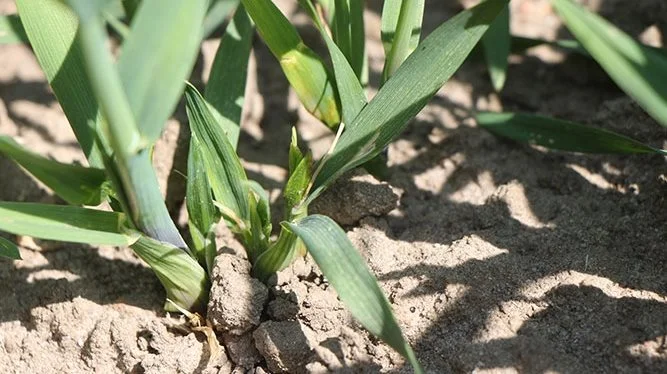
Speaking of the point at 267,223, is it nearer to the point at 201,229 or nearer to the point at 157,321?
the point at 201,229

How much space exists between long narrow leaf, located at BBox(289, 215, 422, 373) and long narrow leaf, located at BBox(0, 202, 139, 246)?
0.30 metres

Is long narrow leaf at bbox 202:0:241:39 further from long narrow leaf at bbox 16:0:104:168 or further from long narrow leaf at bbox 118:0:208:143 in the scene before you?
long narrow leaf at bbox 118:0:208:143

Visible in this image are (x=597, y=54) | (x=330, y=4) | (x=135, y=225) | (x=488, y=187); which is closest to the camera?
(x=597, y=54)

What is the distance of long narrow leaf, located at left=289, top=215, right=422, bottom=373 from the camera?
117cm

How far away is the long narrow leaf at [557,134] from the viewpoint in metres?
1.55

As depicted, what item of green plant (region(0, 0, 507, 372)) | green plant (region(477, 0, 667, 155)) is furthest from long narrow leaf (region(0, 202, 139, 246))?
green plant (region(477, 0, 667, 155))

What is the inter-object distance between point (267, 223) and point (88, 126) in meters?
0.35

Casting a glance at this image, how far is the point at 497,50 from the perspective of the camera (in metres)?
1.83

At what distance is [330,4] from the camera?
61.8 inches

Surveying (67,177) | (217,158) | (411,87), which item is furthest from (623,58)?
(67,177)

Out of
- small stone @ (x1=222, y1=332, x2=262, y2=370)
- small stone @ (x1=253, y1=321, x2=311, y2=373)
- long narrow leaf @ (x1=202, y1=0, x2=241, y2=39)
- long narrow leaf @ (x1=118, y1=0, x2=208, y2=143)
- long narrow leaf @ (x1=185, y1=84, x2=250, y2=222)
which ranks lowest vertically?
small stone @ (x1=222, y1=332, x2=262, y2=370)

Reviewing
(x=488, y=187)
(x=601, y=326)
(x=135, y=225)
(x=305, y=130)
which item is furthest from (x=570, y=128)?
(x=135, y=225)

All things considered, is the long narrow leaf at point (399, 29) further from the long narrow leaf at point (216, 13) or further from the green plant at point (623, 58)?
the long narrow leaf at point (216, 13)

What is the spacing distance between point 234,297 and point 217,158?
0.24 m
